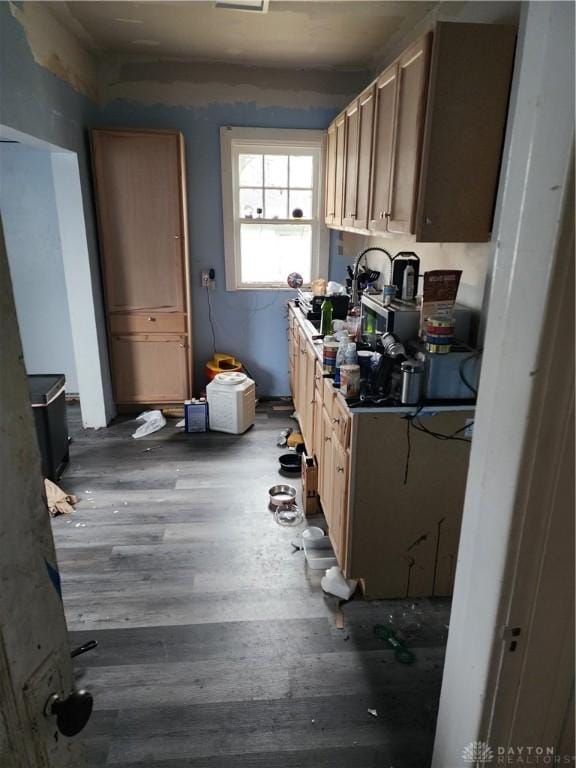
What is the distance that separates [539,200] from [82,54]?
155 inches

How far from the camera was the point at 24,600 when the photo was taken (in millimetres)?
591

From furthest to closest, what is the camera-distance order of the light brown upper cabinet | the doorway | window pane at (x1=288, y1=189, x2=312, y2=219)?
window pane at (x1=288, y1=189, x2=312, y2=219), the doorway, the light brown upper cabinet

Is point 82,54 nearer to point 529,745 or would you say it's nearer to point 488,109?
point 488,109

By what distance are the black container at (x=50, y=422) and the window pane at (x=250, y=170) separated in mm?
2235

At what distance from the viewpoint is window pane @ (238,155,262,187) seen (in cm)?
406

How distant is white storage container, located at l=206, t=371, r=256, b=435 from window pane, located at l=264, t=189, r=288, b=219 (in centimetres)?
147

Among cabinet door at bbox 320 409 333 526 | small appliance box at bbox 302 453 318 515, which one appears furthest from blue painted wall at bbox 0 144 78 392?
cabinet door at bbox 320 409 333 526

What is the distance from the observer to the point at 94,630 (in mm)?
1941

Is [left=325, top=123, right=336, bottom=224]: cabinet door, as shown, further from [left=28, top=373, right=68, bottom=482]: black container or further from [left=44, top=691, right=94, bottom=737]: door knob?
[left=44, top=691, right=94, bottom=737]: door knob

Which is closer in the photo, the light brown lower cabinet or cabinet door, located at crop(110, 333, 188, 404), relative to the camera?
the light brown lower cabinet

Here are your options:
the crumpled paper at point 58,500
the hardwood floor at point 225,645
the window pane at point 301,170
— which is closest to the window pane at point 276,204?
the window pane at point 301,170

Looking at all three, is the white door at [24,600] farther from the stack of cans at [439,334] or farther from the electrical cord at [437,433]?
the stack of cans at [439,334]

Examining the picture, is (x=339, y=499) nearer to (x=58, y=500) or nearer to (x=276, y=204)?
(x=58, y=500)

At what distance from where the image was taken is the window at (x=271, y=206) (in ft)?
Answer: 13.0
